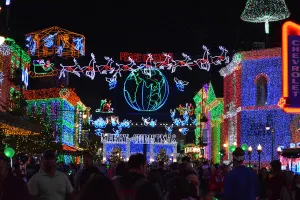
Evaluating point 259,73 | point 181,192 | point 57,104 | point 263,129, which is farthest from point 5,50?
point 181,192

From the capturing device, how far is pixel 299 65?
28.0 metres

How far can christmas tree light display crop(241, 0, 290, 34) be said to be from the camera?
169ft

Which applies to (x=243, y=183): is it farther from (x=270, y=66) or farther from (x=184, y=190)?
(x=270, y=66)

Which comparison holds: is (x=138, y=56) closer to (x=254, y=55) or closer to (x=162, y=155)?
(x=254, y=55)

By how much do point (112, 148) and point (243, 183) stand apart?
119 metres

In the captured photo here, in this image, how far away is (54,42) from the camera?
75875 millimetres

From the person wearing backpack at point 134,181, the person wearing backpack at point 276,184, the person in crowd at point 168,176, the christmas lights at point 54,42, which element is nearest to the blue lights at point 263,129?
the christmas lights at point 54,42

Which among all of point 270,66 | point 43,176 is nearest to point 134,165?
point 43,176

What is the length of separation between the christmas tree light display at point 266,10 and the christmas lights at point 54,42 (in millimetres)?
24741

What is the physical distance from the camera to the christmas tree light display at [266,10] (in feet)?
169

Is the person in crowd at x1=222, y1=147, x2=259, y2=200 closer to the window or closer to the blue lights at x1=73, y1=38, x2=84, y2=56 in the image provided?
the window

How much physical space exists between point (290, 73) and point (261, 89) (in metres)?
24.8

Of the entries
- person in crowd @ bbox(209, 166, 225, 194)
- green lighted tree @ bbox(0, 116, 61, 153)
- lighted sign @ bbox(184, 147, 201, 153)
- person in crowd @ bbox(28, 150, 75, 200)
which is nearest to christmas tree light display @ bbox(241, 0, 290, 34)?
green lighted tree @ bbox(0, 116, 61, 153)

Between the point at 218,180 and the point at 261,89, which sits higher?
the point at 261,89
